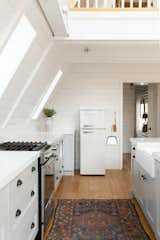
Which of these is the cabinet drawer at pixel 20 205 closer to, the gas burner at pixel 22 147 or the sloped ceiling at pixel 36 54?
the gas burner at pixel 22 147

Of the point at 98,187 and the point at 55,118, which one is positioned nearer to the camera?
the point at 98,187

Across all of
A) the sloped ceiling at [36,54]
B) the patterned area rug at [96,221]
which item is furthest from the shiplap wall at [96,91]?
the patterned area rug at [96,221]

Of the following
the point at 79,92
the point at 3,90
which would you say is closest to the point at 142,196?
the point at 3,90

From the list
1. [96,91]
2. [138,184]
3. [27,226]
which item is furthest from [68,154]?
[27,226]

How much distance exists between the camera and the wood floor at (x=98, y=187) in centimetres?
440

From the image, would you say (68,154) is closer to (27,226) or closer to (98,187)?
(98,187)

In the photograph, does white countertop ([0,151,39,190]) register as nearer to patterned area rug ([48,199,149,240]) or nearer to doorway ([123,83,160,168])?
patterned area rug ([48,199,149,240])

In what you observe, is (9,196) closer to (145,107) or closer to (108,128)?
(108,128)

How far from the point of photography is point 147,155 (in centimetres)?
296

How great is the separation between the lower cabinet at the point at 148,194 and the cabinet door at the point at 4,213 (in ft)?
5.00

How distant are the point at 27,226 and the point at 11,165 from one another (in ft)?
1.91

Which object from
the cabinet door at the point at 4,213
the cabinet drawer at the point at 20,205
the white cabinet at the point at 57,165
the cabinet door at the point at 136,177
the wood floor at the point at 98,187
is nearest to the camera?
the cabinet door at the point at 4,213

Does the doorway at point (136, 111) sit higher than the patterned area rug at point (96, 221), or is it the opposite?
the doorway at point (136, 111)

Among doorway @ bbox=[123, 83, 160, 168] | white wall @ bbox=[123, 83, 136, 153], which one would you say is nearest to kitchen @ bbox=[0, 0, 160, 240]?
doorway @ bbox=[123, 83, 160, 168]
